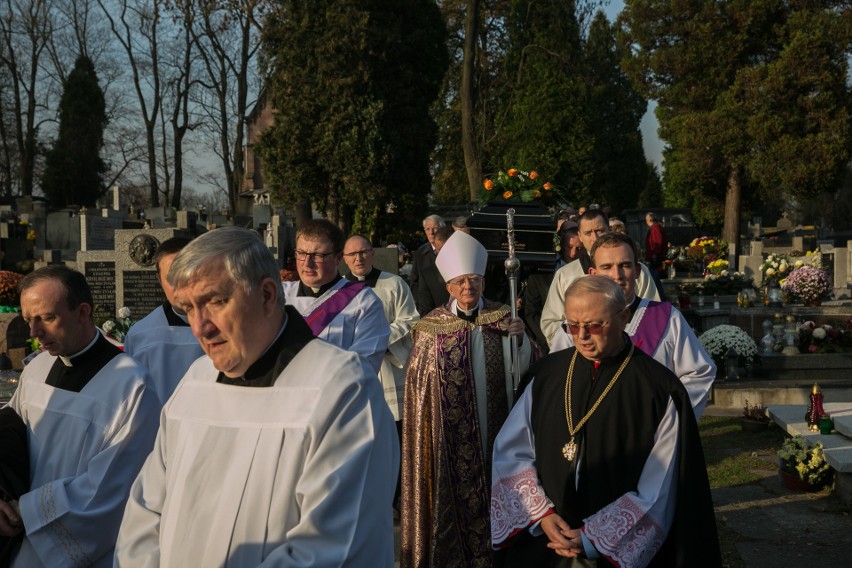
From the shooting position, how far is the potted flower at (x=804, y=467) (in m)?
7.14

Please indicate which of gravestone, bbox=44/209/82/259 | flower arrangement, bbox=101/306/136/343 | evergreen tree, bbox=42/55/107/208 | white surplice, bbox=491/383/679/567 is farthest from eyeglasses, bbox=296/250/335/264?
evergreen tree, bbox=42/55/107/208

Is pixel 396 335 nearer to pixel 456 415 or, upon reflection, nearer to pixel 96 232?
pixel 456 415

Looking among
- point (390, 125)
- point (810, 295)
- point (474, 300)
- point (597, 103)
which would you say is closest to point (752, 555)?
point (474, 300)

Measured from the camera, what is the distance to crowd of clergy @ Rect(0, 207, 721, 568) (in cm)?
258

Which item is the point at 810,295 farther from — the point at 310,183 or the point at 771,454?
the point at 310,183

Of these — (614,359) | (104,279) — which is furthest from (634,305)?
(104,279)

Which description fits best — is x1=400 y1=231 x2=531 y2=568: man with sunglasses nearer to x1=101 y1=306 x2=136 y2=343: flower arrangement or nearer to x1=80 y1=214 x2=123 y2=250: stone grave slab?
x1=101 y1=306 x2=136 y2=343: flower arrangement

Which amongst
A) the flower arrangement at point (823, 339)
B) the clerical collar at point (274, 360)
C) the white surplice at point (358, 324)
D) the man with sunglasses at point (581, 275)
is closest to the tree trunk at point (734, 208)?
the flower arrangement at point (823, 339)

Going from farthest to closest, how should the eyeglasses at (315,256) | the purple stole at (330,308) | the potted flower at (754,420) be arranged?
the potted flower at (754,420), the purple stole at (330,308), the eyeglasses at (315,256)

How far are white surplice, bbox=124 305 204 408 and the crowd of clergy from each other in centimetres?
2

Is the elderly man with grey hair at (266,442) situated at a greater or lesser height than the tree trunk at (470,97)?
lesser

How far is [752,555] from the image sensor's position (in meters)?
5.88

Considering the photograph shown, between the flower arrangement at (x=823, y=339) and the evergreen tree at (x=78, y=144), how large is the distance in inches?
1577

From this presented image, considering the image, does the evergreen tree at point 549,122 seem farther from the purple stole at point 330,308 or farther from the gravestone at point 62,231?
the purple stole at point 330,308
